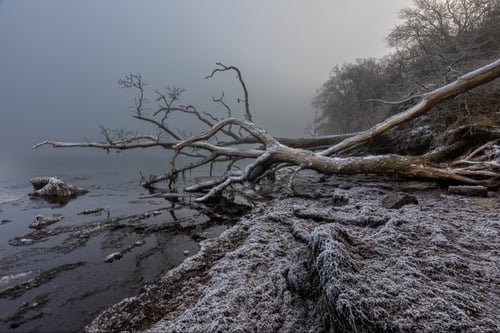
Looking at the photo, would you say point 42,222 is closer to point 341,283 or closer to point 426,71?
point 341,283

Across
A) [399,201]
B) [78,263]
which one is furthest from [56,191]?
[399,201]

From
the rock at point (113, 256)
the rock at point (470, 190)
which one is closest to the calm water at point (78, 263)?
the rock at point (113, 256)

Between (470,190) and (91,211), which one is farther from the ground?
(470,190)

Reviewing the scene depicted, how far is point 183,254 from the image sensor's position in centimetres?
251

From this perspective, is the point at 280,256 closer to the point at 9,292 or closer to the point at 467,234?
the point at 467,234

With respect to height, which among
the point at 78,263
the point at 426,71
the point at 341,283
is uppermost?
the point at 426,71

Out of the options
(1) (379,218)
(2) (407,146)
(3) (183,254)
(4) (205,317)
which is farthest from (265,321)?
(2) (407,146)

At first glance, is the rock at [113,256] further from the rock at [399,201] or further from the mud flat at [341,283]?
the rock at [399,201]

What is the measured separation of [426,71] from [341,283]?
26.8 feet

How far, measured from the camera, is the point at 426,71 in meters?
6.46

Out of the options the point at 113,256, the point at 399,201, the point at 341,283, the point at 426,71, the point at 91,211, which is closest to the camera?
the point at 341,283

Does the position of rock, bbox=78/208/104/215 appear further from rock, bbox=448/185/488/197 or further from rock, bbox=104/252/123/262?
rock, bbox=448/185/488/197

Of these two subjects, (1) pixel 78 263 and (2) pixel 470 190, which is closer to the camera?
(1) pixel 78 263

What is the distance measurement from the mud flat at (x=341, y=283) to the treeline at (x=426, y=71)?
360 cm
